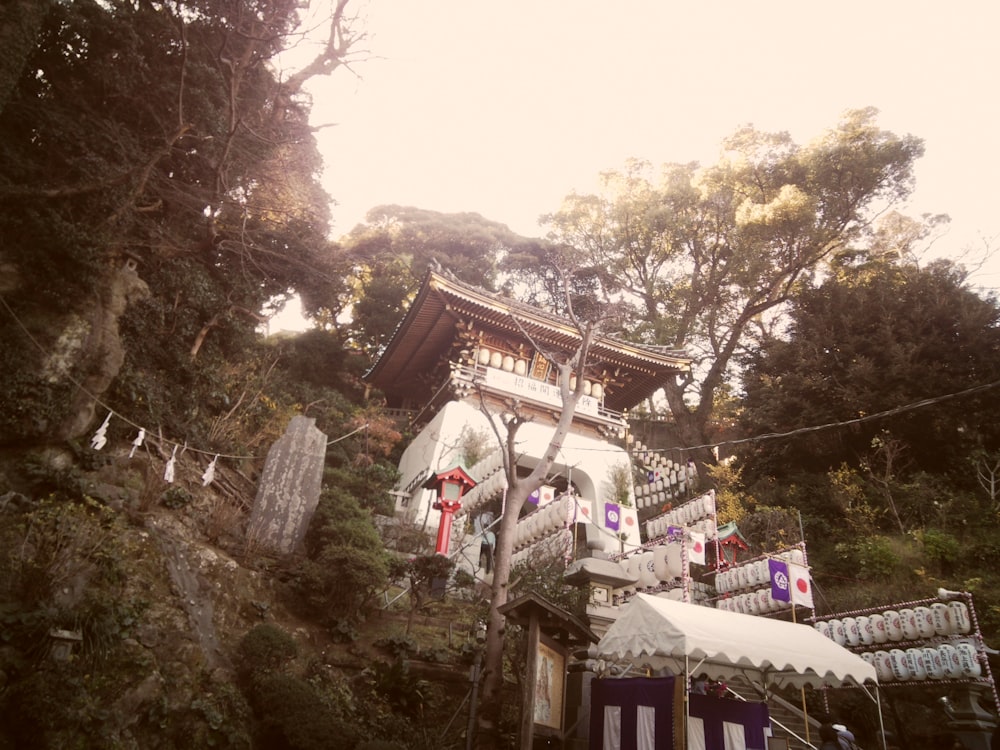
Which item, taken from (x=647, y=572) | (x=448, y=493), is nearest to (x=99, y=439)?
(x=448, y=493)

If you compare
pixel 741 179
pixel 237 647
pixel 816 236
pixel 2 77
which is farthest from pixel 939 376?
pixel 2 77

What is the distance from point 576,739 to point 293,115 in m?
14.8

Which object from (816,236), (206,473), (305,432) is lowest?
(206,473)

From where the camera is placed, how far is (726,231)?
23.5 meters

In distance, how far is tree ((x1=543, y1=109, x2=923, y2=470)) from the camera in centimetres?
2125

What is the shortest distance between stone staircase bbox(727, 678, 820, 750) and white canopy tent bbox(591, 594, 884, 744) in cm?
202

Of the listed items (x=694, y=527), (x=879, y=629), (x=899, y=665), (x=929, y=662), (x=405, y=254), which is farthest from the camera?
(x=405, y=254)

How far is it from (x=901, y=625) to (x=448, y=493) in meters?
7.78

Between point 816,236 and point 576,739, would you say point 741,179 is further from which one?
point 576,739

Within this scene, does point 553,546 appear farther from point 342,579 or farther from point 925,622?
point 925,622

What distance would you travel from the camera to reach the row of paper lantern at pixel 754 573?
1082 centimetres

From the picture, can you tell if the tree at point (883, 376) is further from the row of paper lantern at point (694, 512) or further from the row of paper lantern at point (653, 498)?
the row of paper lantern at point (694, 512)

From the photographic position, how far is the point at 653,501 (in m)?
18.0

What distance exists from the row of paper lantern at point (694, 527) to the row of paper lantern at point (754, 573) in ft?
3.18
